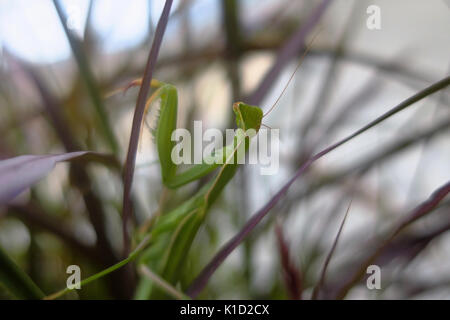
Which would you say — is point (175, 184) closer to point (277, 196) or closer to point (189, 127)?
point (277, 196)

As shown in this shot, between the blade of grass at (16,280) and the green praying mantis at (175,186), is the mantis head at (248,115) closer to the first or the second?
the green praying mantis at (175,186)

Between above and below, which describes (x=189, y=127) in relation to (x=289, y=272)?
above

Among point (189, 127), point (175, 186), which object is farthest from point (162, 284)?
point (189, 127)

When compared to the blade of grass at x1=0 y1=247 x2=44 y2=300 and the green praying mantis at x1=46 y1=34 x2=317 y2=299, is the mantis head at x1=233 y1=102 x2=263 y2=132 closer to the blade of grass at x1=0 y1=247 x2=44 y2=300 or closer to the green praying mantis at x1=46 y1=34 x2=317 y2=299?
the green praying mantis at x1=46 y1=34 x2=317 y2=299

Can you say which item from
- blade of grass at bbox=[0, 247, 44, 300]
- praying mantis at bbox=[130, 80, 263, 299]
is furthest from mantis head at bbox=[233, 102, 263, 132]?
blade of grass at bbox=[0, 247, 44, 300]

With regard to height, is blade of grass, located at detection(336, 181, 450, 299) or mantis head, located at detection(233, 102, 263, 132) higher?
mantis head, located at detection(233, 102, 263, 132)

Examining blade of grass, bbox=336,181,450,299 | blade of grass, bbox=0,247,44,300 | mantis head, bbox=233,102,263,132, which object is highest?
mantis head, bbox=233,102,263,132
